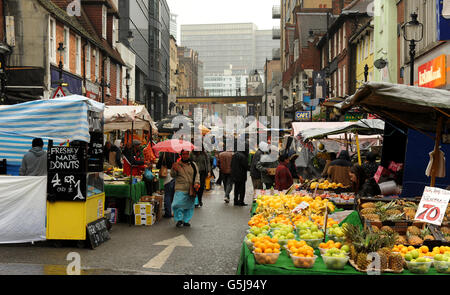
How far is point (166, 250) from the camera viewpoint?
9758 millimetres

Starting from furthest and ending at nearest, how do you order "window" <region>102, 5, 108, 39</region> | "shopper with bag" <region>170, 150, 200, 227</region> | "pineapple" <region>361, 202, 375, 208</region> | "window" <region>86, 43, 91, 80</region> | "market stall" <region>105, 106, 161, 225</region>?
"window" <region>102, 5, 108, 39</region> < "window" <region>86, 43, 91, 80</region> < "market stall" <region>105, 106, 161, 225</region> < "shopper with bag" <region>170, 150, 200, 227</region> < "pineapple" <region>361, 202, 375, 208</region>

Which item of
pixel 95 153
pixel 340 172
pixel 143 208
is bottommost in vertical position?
pixel 143 208

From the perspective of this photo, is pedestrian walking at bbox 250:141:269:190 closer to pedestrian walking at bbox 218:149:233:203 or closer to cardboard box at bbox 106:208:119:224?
pedestrian walking at bbox 218:149:233:203

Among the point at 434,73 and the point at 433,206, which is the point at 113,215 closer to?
the point at 433,206

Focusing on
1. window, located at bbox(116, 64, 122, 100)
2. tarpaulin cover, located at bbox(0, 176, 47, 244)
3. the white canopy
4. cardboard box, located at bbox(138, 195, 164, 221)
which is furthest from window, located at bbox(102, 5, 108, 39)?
tarpaulin cover, located at bbox(0, 176, 47, 244)

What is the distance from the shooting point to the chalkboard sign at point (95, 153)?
36.0ft

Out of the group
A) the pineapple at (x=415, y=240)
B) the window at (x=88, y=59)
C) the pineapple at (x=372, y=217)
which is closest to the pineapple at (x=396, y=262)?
the pineapple at (x=415, y=240)

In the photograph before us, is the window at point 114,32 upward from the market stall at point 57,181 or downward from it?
upward

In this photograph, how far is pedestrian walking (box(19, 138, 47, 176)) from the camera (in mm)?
10539

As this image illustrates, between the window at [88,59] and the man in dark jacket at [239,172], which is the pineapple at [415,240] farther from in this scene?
the window at [88,59]

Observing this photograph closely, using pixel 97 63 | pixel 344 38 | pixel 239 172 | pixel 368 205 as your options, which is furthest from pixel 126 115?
pixel 344 38

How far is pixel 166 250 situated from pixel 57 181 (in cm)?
254

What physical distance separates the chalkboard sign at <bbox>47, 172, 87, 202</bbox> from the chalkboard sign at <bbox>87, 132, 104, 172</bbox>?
1.08 m
